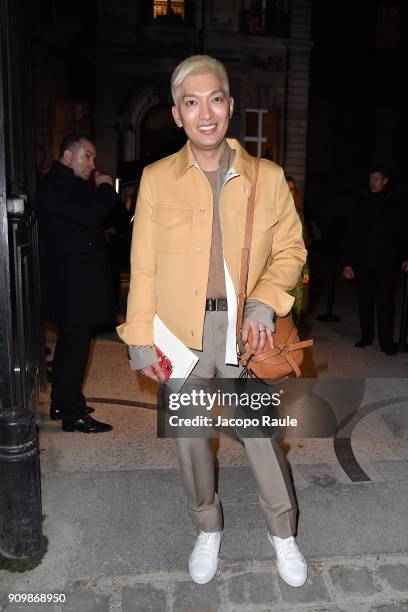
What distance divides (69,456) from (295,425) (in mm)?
1621

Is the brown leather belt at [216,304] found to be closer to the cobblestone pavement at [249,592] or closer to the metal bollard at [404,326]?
the cobblestone pavement at [249,592]

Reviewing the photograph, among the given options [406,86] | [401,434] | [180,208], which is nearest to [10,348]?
[180,208]

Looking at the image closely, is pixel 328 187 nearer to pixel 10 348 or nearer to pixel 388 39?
pixel 388 39

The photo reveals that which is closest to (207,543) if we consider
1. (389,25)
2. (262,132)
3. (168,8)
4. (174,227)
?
(174,227)

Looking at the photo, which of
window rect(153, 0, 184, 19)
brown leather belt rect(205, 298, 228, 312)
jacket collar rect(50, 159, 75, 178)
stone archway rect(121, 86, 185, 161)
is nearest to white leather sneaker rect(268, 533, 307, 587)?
brown leather belt rect(205, 298, 228, 312)

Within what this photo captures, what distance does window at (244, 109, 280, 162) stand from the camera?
70.6 feet

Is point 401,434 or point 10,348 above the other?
point 10,348

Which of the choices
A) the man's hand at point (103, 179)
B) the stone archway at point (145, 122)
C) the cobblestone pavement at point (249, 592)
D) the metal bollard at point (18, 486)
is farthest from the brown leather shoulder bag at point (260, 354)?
the stone archway at point (145, 122)

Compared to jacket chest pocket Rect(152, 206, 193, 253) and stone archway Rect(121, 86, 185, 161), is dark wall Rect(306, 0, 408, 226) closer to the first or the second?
stone archway Rect(121, 86, 185, 161)

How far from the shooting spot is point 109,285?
4246mm

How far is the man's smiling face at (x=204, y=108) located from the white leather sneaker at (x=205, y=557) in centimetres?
169

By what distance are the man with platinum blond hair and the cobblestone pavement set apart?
0.25 feet

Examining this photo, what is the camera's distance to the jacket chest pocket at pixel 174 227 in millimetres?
2312

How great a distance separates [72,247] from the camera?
404 cm
